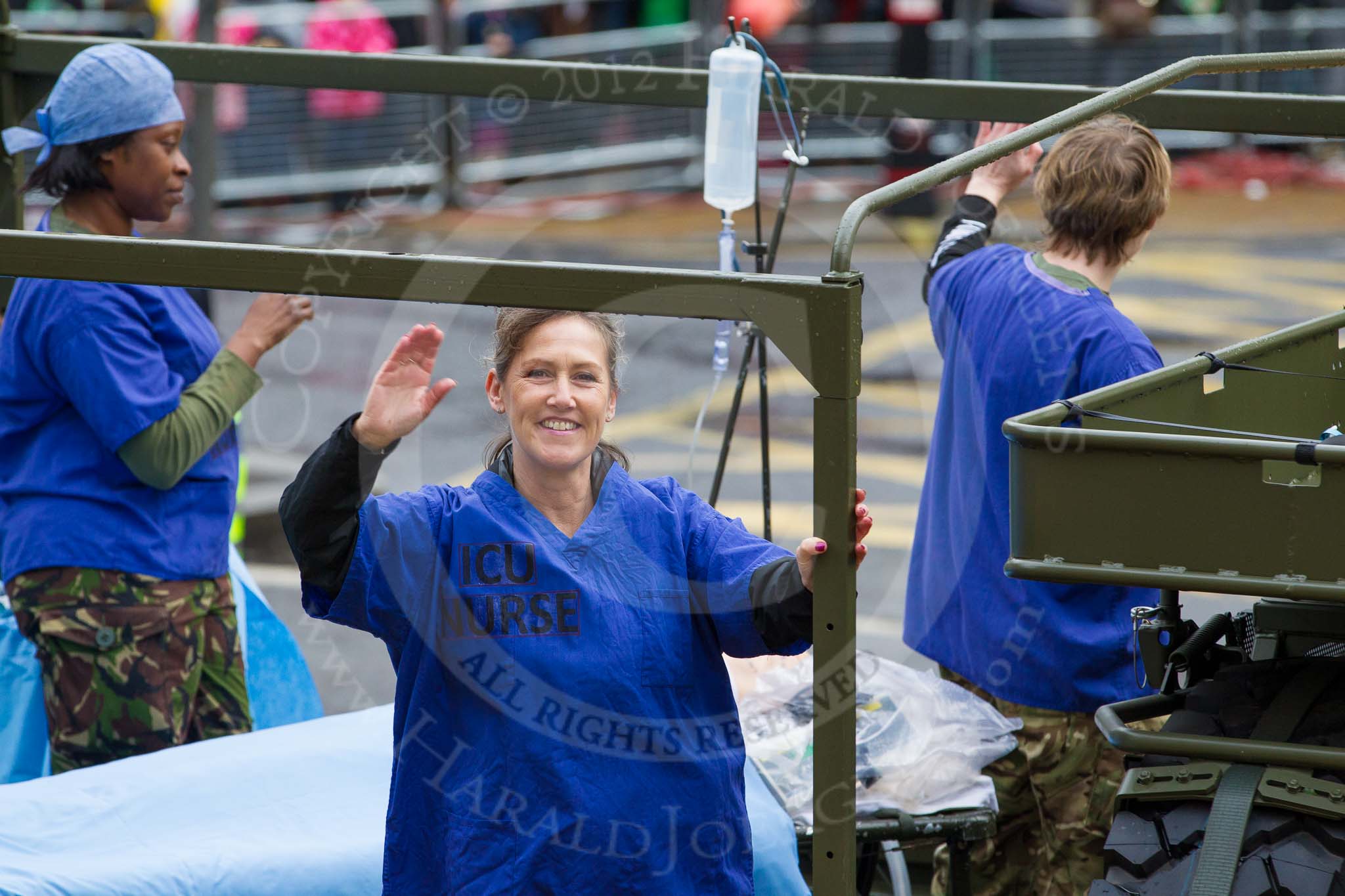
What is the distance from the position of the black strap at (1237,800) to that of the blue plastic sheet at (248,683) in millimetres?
2464

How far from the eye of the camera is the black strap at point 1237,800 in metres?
2.33

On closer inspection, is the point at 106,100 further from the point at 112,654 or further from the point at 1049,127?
the point at 1049,127

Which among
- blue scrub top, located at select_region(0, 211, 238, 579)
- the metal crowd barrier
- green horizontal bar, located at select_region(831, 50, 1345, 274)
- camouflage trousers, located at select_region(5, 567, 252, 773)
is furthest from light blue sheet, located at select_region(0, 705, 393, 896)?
the metal crowd barrier

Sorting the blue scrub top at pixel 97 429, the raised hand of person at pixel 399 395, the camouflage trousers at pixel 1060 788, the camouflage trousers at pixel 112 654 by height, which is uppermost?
the raised hand of person at pixel 399 395

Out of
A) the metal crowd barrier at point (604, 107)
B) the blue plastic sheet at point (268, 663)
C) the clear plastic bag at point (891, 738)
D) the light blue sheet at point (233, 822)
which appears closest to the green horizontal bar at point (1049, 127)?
the clear plastic bag at point (891, 738)

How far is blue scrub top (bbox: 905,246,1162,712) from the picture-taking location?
137 inches

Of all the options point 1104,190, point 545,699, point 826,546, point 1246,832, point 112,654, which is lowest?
point 112,654

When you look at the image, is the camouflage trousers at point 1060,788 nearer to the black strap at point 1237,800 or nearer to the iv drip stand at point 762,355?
the iv drip stand at point 762,355

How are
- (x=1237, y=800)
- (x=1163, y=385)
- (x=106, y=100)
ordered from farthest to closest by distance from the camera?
(x=106, y=100), (x=1163, y=385), (x=1237, y=800)

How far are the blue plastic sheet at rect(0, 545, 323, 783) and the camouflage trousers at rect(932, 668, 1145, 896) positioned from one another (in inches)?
68.6

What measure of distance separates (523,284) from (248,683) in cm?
238

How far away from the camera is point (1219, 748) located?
245cm

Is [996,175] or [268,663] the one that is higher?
[996,175]

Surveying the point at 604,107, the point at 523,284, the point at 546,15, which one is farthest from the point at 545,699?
the point at 546,15
